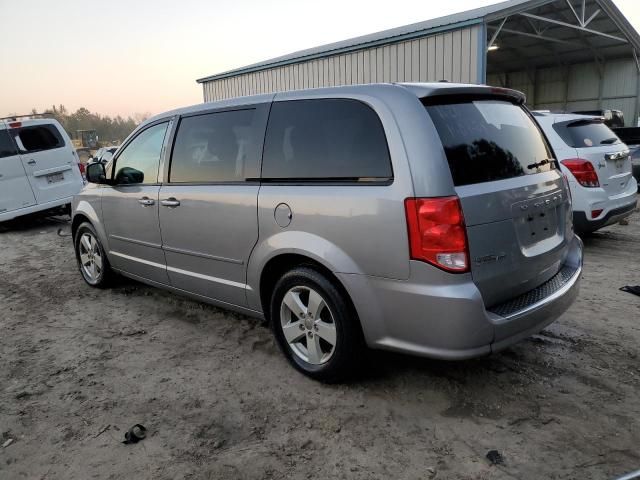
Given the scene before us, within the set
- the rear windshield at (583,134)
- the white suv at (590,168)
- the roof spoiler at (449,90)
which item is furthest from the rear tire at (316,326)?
the rear windshield at (583,134)

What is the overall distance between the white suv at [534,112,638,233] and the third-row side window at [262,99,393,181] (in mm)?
3778

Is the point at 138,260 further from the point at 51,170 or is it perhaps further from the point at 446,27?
the point at 446,27

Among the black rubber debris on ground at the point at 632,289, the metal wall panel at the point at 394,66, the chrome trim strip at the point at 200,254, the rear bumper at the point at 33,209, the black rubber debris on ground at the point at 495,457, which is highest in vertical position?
the metal wall panel at the point at 394,66

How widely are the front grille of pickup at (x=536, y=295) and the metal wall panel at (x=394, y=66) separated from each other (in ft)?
32.0

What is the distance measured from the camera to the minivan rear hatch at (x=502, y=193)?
2.53m

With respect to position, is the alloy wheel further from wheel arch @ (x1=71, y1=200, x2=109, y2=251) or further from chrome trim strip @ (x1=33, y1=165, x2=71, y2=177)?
chrome trim strip @ (x1=33, y1=165, x2=71, y2=177)

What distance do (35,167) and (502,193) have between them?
30.3 ft

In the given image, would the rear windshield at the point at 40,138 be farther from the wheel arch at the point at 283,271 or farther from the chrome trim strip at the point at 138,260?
the wheel arch at the point at 283,271

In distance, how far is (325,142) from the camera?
2.95 m

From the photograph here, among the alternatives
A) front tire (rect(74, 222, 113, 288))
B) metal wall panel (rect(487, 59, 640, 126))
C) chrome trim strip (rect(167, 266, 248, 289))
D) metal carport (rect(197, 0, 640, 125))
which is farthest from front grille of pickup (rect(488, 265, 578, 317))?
metal wall panel (rect(487, 59, 640, 126))

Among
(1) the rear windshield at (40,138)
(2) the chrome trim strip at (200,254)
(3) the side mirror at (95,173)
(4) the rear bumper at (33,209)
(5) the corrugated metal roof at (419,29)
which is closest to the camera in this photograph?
(2) the chrome trim strip at (200,254)

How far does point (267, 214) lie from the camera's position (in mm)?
3139

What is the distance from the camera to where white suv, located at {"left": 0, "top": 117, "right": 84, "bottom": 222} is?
9.06 m

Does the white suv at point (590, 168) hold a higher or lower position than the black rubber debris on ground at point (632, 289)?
higher
